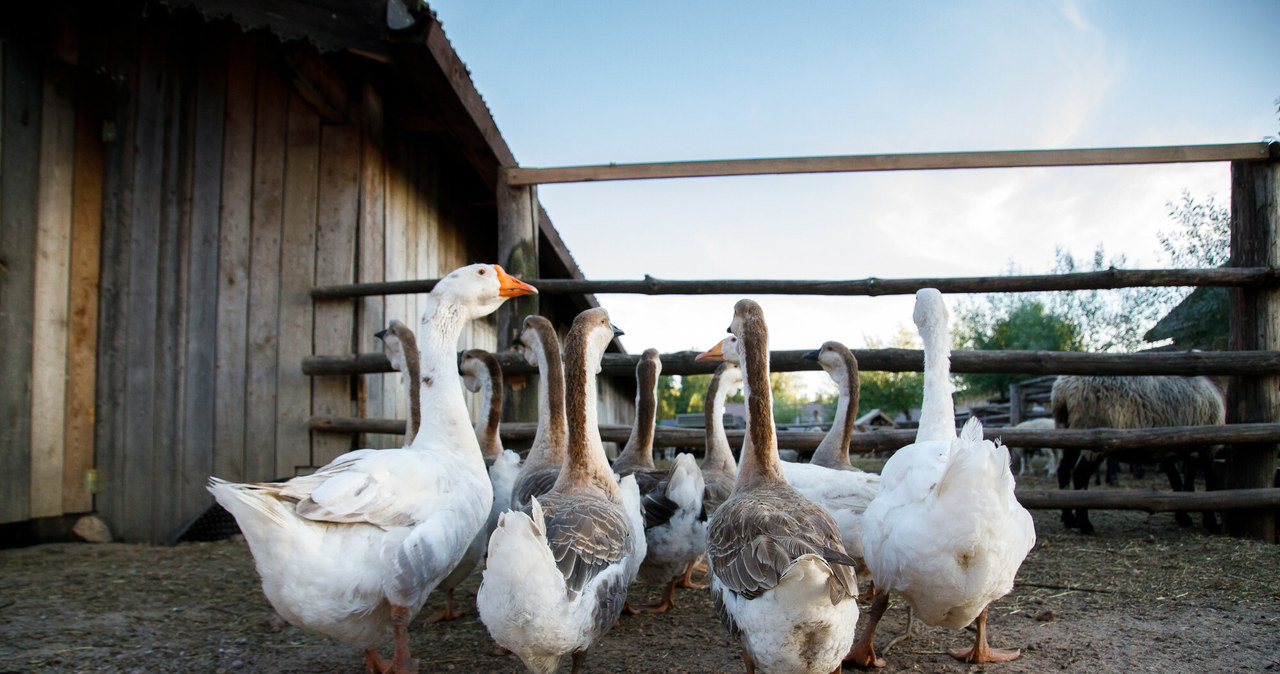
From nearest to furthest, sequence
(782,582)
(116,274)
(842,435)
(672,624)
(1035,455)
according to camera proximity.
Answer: (782,582), (672,624), (842,435), (116,274), (1035,455)

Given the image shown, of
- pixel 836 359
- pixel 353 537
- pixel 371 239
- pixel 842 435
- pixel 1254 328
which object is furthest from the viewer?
pixel 371 239

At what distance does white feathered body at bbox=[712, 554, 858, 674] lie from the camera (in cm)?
234

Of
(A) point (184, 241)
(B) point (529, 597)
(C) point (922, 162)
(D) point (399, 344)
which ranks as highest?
(C) point (922, 162)

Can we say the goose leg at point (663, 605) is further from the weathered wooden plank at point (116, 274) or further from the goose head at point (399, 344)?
the weathered wooden plank at point (116, 274)

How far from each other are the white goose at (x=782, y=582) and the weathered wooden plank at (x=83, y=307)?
603 centimetres

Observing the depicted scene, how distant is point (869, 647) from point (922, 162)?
3980 mm

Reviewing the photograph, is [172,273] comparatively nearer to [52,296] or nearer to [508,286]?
[52,296]

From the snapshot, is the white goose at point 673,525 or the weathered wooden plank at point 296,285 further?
the weathered wooden plank at point 296,285

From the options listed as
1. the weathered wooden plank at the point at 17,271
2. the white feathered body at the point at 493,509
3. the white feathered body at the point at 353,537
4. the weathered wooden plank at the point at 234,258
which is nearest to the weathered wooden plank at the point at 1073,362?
the white feathered body at the point at 493,509

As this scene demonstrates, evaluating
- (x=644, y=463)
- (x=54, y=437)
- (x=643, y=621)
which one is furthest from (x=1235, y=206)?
(x=54, y=437)

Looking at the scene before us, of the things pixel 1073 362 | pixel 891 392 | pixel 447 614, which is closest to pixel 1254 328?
pixel 1073 362

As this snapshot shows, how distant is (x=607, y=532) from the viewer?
10.0 ft

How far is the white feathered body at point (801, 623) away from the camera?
2338 mm

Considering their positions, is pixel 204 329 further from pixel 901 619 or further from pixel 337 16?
pixel 901 619
